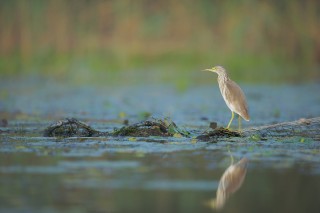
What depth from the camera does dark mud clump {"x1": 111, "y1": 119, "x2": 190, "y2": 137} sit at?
32.1ft

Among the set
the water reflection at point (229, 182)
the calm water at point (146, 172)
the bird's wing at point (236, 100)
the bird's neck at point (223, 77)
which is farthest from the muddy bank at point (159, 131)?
the water reflection at point (229, 182)

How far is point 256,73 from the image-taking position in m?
23.1

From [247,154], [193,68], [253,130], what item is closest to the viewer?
[247,154]

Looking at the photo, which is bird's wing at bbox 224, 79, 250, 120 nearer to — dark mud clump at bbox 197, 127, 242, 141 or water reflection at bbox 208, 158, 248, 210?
dark mud clump at bbox 197, 127, 242, 141

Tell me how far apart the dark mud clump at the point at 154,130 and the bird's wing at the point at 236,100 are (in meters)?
0.90

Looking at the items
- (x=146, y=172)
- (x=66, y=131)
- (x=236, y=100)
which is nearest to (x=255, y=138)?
(x=236, y=100)

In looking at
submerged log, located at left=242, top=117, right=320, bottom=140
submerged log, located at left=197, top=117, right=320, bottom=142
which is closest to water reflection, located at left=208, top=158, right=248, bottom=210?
submerged log, located at left=197, top=117, right=320, bottom=142

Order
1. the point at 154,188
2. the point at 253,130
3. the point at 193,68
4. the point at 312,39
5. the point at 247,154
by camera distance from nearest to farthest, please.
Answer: the point at 154,188
the point at 247,154
the point at 253,130
the point at 312,39
the point at 193,68

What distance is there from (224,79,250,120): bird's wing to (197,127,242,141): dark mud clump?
0.83 metres

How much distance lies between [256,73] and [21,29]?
7.40 meters

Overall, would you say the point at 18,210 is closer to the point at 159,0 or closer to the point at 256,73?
the point at 256,73

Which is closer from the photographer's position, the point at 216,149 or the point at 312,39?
the point at 216,149

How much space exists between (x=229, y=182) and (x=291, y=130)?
385 cm

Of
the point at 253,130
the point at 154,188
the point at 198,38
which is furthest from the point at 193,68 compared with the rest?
the point at 154,188
